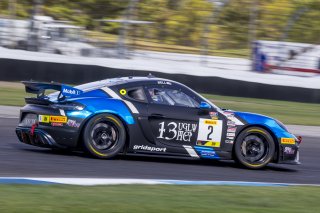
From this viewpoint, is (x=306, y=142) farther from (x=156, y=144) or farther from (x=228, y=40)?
(x=228, y=40)

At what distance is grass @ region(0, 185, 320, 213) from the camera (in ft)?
20.9

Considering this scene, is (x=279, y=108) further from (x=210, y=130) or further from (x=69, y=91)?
(x=69, y=91)

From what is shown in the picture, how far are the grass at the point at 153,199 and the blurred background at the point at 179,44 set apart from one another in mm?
14147

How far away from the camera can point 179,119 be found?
10.5m

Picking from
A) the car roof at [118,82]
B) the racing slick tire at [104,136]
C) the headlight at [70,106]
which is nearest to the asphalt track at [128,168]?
the racing slick tire at [104,136]

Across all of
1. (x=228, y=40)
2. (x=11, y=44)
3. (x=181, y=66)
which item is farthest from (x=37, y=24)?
(x=228, y=40)

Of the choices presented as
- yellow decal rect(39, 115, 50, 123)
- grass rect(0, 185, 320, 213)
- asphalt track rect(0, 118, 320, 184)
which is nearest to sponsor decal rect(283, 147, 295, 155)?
asphalt track rect(0, 118, 320, 184)

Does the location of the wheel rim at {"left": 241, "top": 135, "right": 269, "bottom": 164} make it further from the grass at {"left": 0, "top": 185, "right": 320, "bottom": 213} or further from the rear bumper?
the rear bumper

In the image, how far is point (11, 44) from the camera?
2475 centimetres

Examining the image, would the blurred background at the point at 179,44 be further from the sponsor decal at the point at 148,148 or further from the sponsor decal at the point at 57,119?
the sponsor decal at the point at 57,119

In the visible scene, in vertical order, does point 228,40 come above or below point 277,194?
above

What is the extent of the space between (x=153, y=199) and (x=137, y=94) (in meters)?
3.62

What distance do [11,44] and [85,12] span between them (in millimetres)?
9787

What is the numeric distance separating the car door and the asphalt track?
0.39m
